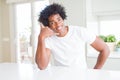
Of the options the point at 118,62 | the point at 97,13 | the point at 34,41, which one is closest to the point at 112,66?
the point at 118,62

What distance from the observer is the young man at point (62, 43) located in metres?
1.49

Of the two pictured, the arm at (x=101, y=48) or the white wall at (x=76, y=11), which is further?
the white wall at (x=76, y=11)

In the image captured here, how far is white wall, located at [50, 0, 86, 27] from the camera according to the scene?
2928mm

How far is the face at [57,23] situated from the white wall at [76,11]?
4.65 ft

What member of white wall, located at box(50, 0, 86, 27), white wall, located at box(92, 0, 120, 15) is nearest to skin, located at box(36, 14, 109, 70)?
white wall, located at box(50, 0, 86, 27)

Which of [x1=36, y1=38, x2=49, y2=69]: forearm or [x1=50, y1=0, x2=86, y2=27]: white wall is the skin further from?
[x1=50, y1=0, x2=86, y2=27]: white wall

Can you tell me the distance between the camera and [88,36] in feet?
5.05

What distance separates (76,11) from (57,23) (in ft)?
4.96

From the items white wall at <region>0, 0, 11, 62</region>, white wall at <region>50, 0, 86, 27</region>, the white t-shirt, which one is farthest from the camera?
white wall at <region>0, 0, 11, 62</region>

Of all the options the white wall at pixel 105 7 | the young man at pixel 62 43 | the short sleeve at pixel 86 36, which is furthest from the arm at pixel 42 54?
the white wall at pixel 105 7

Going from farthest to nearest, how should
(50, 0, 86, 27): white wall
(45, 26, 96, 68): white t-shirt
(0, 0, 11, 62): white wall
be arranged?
(0, 0, 11, 62): white wall → (50, 0, 86, 27): white wall → (45, 26, 96, 68): white t-shirt

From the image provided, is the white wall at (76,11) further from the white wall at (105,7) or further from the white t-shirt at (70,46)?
the white t-shirt at (70,46)

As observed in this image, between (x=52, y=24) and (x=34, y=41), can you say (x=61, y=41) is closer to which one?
(x=52, y=24)

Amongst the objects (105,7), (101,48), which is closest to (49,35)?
(101,48)
